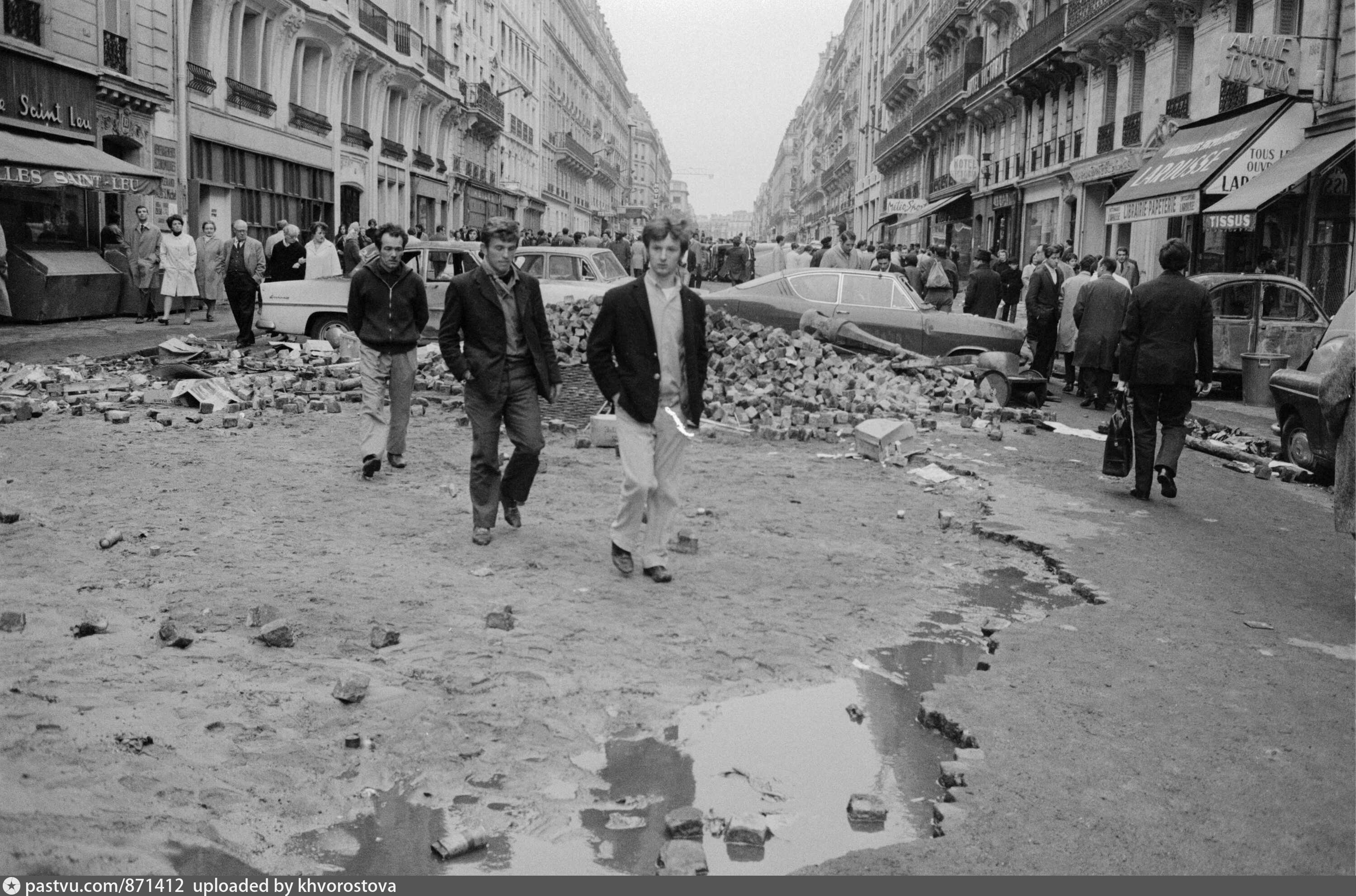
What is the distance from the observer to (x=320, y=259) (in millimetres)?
18312

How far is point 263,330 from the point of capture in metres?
19.0

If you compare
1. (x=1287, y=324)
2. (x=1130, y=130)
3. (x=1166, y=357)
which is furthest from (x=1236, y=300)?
(x=1130, y=130)

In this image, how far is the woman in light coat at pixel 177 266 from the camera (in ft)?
66.9

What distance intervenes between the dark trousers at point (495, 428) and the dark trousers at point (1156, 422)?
447 centimetres

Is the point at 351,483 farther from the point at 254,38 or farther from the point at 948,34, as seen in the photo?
the point at 948,34

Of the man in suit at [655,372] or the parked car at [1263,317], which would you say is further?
the parked car at [1263,317]

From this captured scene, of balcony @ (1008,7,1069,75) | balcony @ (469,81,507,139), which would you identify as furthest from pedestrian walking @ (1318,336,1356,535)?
balcony @ (469,81,507,139)

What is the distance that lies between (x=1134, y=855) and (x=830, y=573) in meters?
3.43

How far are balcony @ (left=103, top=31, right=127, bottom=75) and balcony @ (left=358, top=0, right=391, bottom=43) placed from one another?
1588cm

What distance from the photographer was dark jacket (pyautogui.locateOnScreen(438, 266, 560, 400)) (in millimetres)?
7094

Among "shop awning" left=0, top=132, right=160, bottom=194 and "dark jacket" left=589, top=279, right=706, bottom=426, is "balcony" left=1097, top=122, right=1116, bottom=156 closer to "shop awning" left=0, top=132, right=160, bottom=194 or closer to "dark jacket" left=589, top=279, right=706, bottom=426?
"shop awning" left=0, top=132, right=160, bottom=194

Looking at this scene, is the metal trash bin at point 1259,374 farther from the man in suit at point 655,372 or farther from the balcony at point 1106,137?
the balcony at point 1106,137

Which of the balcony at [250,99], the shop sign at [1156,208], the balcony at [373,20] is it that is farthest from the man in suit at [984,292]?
the balcony at [373,20]

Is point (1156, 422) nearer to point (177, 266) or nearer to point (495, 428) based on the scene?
point (495, 428)
